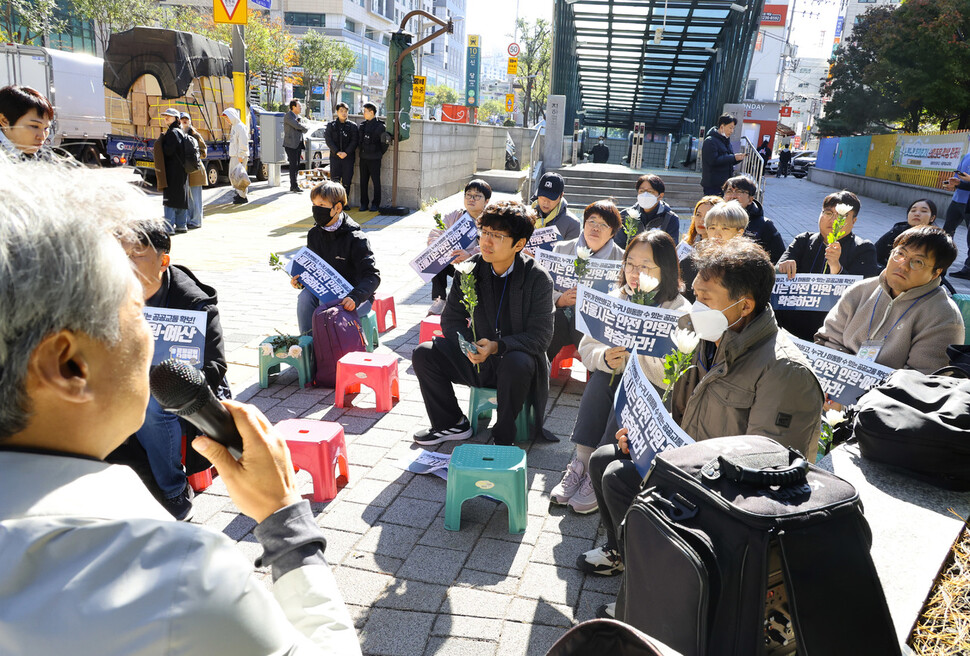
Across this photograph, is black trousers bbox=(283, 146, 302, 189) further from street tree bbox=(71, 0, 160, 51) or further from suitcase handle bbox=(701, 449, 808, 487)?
street tree bbox=(71, 0, 160, 51)

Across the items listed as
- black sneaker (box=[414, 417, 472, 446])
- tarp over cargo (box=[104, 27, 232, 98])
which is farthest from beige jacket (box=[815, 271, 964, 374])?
tarp over cargo (box=[104, 27, 232, 98])

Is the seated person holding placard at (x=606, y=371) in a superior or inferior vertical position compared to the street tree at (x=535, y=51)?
inferior

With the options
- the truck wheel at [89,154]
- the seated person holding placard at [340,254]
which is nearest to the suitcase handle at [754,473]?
the seated person holding placard at [340,254]

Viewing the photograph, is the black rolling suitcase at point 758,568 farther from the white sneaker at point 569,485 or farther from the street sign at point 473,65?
the street sign at point 473,65

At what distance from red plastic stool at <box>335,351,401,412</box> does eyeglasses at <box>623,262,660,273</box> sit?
2000mm

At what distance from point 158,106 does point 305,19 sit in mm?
57322

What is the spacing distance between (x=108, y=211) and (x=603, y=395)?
10.8 ft

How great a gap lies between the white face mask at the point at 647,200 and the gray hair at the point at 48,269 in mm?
6728

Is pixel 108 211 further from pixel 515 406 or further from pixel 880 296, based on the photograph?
pixel 880 296

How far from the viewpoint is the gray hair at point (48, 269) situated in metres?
0.95

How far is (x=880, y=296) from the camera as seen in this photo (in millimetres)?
4375

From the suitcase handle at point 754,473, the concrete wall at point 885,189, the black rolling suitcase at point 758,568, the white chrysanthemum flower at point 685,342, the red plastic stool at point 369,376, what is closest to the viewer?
the black rolling suitcase at point 758,568

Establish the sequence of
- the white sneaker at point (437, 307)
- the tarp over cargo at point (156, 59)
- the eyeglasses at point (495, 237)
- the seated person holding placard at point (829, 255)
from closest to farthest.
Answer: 1. the eyeglasses at point (495, 237)
2. the seated person holding placard at point (829, 255)
3. the white sneaker at point (437, 307)
4. the tarp over cargo at point (156, 59)

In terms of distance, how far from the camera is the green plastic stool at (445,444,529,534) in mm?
3666
